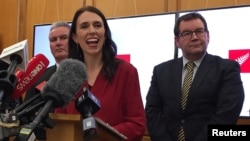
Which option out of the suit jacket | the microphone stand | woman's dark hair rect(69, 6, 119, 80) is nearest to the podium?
the microphone stand

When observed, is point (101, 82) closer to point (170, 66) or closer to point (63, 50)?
point (170, 66)

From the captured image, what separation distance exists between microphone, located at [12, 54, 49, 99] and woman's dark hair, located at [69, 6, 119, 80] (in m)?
0.60

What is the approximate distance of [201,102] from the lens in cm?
237

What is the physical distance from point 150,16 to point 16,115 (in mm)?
2882

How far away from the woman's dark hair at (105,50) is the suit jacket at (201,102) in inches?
26.3

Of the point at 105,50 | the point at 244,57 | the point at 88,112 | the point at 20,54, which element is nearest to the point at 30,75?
the point at 20,54

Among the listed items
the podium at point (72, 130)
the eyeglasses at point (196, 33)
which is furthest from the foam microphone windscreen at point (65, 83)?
the eyeglasses at point (196, 33)

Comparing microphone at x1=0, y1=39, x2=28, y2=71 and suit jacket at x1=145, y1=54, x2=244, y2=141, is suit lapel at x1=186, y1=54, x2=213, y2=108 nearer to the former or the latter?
suit jacket at x1=145, y1=54, x2=244, y2=141

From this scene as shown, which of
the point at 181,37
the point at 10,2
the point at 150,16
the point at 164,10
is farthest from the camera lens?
the point at 10,2

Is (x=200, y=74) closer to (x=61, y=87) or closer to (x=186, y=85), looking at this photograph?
(x=186, y=85)

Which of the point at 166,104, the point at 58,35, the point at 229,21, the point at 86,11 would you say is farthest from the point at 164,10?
the point at 86,11

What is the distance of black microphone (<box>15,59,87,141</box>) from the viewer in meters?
0.94

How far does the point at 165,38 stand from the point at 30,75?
248cm

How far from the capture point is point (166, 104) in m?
2.52
